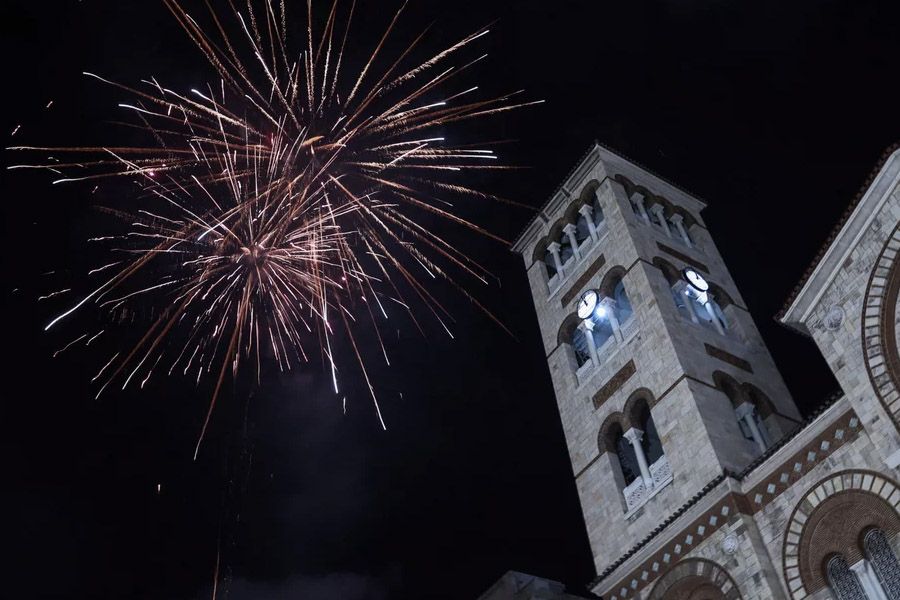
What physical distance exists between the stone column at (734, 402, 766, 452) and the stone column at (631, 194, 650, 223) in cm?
1053

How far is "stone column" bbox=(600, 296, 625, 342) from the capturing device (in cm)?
3197

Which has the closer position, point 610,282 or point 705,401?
point 705,401

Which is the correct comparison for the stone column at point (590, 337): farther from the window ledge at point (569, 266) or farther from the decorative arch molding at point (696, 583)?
the decorative arch molding at point (696, 583)

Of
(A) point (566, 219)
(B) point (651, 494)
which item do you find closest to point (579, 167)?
(A) point (566, 219)

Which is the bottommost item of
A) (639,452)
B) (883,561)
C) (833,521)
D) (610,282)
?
(883,561)

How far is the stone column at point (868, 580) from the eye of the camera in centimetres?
1956

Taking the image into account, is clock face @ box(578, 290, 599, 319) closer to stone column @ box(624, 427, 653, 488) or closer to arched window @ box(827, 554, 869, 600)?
stone column @ box(624, 427, 653, 488)

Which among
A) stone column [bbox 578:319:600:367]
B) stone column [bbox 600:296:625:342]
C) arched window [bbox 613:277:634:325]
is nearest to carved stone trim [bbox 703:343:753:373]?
stone column [bbox 600:296:625:342]

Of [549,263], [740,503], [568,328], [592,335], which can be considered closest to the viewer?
[740,503]

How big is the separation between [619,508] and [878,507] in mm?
9369

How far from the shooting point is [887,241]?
2131cm

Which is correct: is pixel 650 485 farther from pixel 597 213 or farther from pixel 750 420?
pixel 597 213

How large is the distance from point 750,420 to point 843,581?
7994 millimetres

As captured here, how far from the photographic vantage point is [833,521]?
21219 mm
